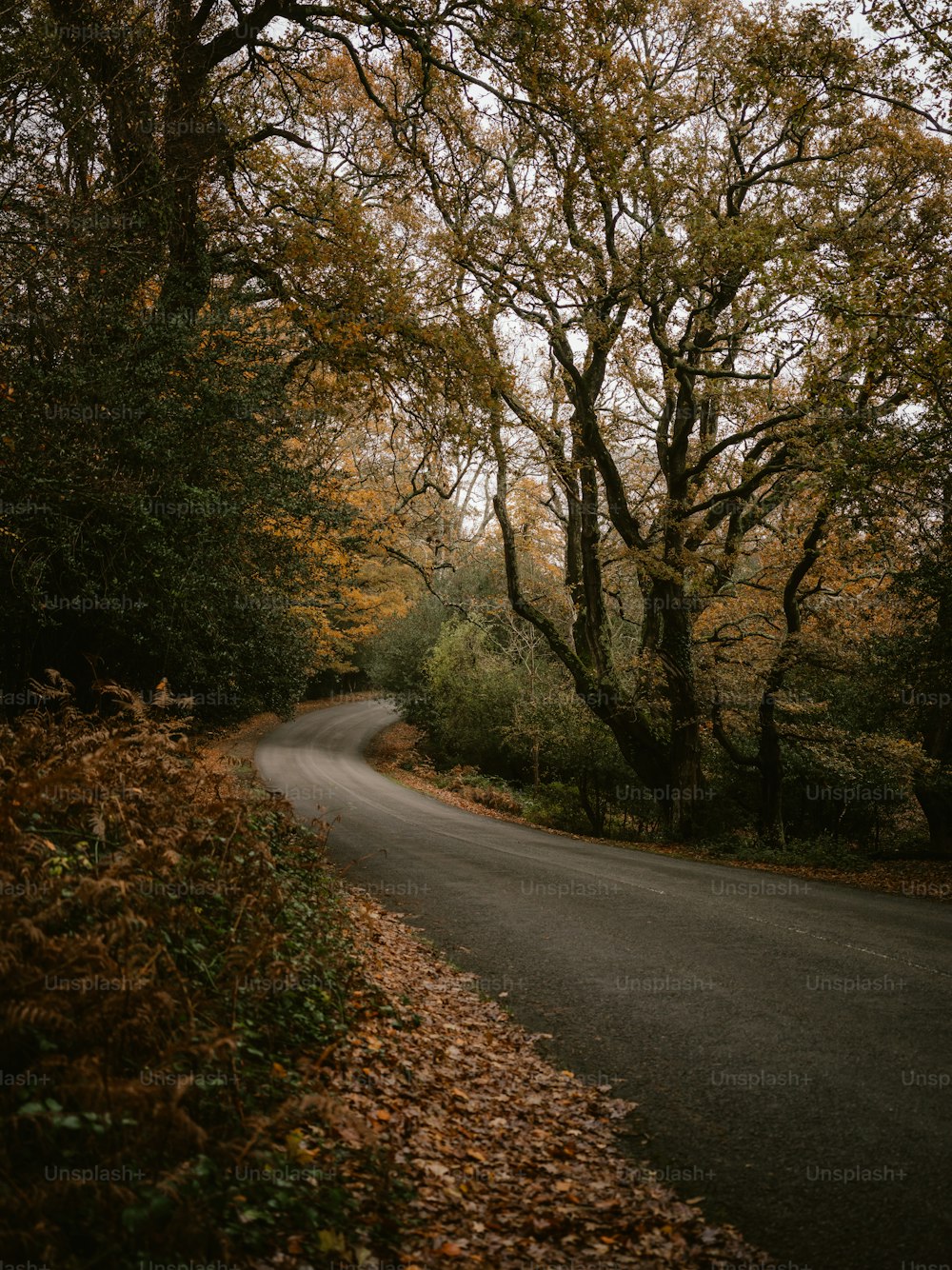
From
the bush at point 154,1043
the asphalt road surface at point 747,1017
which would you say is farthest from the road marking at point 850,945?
the bush at point 154,1043

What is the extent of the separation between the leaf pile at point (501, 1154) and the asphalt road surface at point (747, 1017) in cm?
26

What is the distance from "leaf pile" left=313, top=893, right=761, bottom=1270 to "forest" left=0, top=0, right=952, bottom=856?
4662mm

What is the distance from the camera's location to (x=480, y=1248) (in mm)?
3754

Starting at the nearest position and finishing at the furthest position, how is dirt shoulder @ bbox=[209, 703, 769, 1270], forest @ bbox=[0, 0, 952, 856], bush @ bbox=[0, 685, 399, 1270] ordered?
bush @ bbox=[0, 685, 399, 1270], dirt shoulder @ bbox=[209, 703, 769, 1270], forest @ bbox=[0, 0, 952, 856]

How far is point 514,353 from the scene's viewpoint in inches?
824

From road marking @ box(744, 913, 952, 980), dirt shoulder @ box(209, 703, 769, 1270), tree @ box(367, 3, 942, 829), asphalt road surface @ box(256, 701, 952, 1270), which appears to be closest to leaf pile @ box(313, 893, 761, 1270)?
dirt shoulder @ box(209, 703, 769, 1270)

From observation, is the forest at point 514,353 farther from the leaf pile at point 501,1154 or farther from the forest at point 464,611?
the leaf pile at point 501,1154

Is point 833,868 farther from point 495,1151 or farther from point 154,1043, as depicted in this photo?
point 154,1043

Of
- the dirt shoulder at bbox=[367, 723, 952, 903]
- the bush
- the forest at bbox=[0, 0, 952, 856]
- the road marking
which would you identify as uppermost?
the forest at bbox=[0, 0, 952, 856]

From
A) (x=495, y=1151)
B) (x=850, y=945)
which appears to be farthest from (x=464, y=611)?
(x=495, y=1151)

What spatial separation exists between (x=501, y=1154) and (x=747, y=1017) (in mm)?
2943

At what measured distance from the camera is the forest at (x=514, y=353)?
971cm

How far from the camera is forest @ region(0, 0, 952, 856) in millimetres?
9711

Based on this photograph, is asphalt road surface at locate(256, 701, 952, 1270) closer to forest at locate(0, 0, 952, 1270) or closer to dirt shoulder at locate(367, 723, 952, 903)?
forest at locate(0, 0, 952, 1270)
